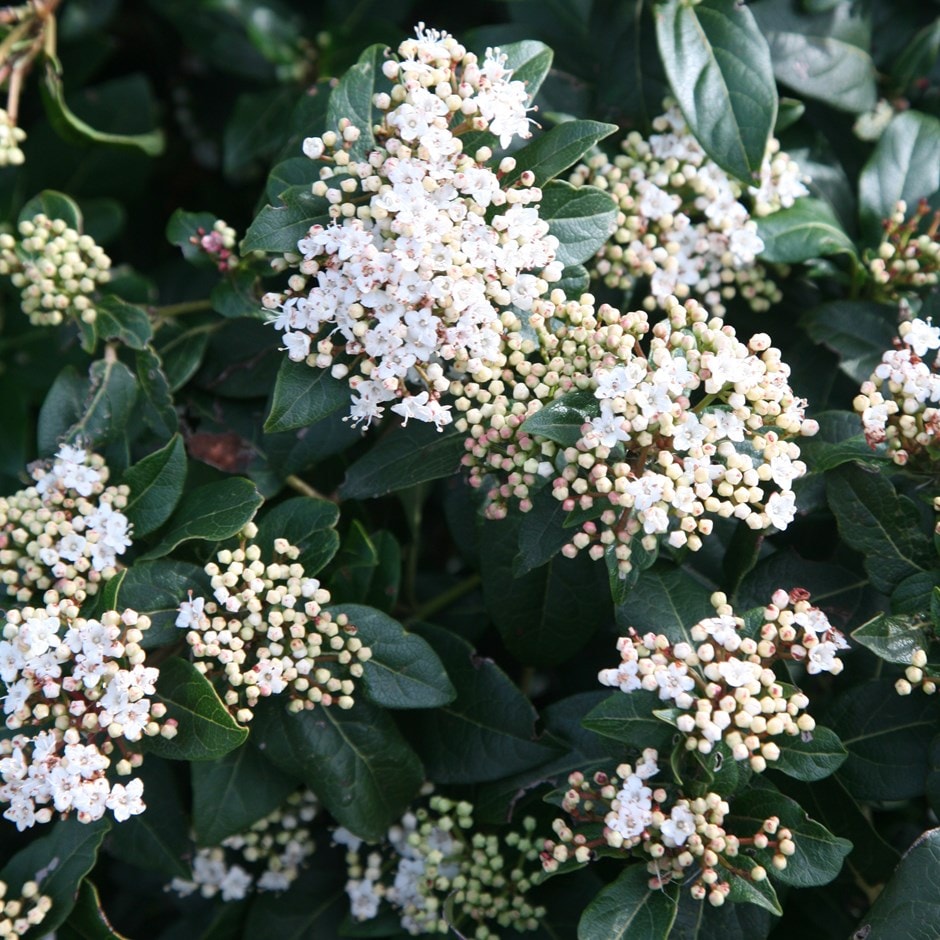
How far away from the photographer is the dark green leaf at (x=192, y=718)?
191 centimetres

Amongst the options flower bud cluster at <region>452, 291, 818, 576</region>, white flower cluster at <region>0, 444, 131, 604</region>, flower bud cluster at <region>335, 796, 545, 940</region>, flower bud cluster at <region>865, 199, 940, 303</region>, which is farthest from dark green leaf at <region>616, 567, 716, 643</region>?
white flower cluster at <region>0, 444, 131, 604</region>

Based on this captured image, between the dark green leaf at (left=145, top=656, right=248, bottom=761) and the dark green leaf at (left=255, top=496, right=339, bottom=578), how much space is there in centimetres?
31

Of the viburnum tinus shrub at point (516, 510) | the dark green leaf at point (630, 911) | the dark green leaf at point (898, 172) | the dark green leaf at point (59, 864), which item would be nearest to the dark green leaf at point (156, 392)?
the viburnum tinus shrub at point (516, 510)

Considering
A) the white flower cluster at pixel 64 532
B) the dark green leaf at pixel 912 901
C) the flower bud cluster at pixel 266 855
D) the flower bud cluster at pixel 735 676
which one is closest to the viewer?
the flower bud cluster at pixel 735 676

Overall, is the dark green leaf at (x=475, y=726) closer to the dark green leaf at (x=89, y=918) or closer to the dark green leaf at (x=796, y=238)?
the dark green leaf at (x=89, y=918)

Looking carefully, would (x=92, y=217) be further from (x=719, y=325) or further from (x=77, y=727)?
(x=719, y=325)

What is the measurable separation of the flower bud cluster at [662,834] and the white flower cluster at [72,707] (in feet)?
2.57

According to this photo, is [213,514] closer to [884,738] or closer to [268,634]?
[268,634]

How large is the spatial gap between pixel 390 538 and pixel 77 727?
0.79 m

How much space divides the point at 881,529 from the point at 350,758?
1.22 metres

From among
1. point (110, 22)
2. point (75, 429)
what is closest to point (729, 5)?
point (75, 429)

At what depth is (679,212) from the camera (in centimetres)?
241

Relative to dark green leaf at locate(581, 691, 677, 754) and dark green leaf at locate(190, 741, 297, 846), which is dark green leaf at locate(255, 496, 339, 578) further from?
dark green leaf at locate(581, 691, 677, 754)

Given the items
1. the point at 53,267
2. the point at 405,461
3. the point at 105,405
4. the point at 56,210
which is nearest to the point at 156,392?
the point at 105,405
